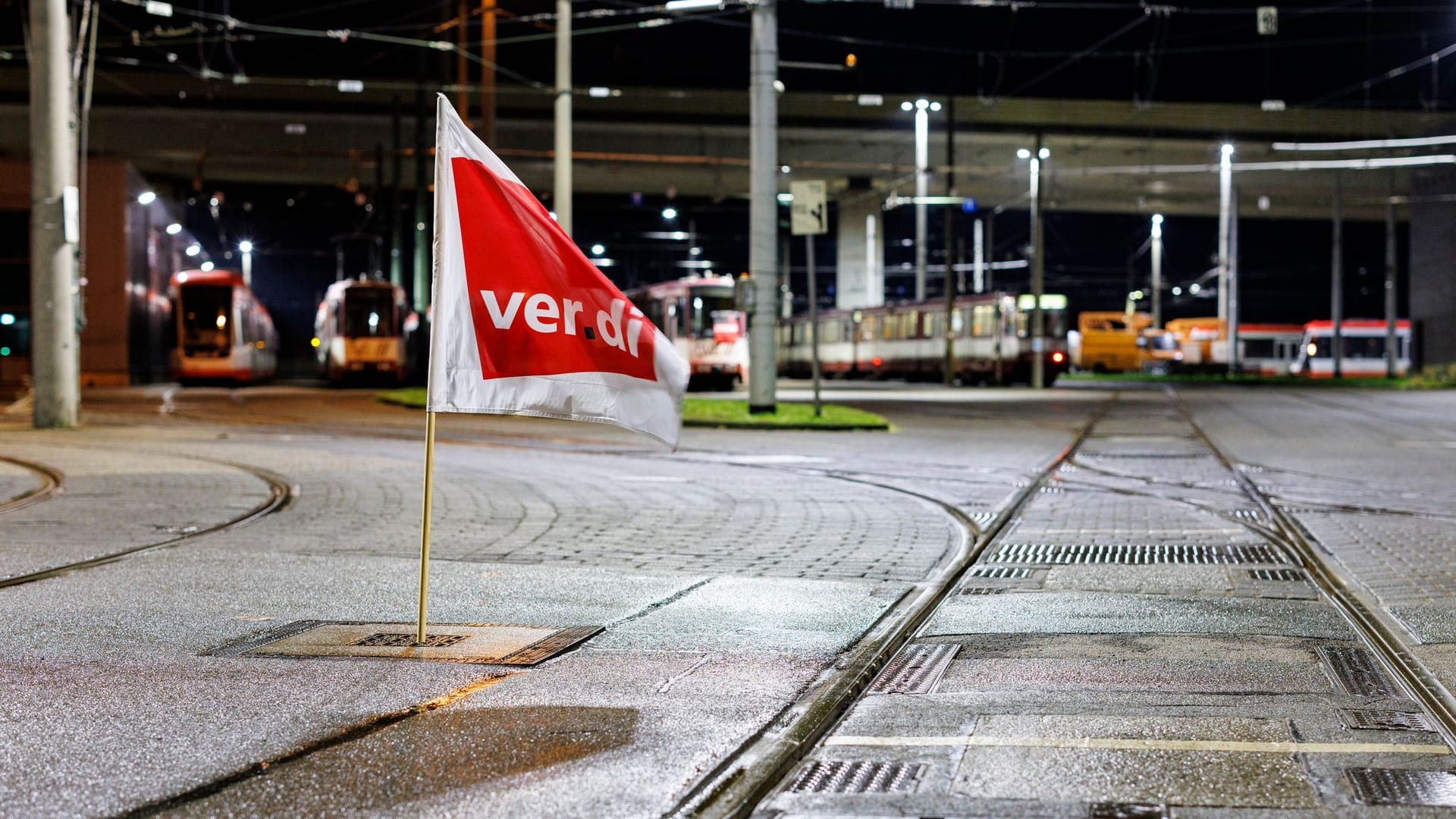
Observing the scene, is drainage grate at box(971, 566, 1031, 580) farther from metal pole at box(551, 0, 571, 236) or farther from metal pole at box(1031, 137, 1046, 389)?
metal pole at box(1031, 137, 1046, 389)

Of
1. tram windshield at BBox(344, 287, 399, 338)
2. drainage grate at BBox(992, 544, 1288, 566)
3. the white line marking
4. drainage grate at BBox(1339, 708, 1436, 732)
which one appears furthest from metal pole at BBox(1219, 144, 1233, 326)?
the white line marking

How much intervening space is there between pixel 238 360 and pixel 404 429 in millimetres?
26823

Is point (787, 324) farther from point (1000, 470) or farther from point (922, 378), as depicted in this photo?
point (1000, 470)

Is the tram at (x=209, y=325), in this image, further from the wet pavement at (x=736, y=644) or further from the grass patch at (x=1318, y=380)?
the grass patch at (x=1318, y=380)

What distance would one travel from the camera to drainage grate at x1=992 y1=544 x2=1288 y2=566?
9.47m

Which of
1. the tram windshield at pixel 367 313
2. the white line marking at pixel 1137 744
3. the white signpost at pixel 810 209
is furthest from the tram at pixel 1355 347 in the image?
the white line marking at pixel 1137 744

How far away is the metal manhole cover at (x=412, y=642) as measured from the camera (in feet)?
20.5

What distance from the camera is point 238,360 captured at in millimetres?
48812

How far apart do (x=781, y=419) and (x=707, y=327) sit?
18530mm

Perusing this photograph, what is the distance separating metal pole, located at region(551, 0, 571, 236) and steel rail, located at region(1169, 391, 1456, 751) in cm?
1708

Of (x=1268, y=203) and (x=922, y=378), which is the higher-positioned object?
(x=1268, y=203)

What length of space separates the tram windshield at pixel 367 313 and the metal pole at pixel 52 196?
26.2 m

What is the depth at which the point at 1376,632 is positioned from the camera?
6938mm

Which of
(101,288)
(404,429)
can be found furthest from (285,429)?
(101,288)
